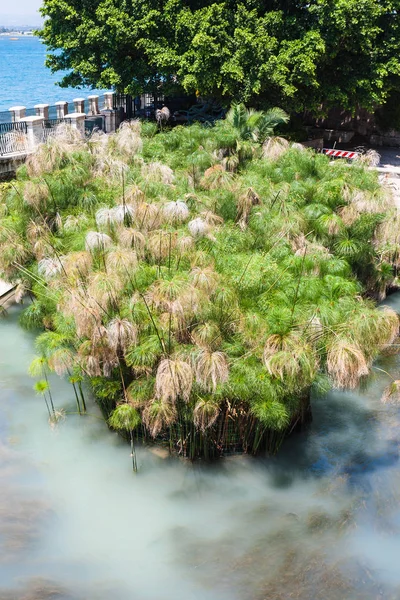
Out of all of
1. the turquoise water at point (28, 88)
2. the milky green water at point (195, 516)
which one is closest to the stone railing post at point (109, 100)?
the milky green water at point (195, 516)

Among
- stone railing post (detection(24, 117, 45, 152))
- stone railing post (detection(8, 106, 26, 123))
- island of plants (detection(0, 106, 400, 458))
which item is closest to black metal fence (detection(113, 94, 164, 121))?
stone railing post (detection(8, 106, 26, 123))

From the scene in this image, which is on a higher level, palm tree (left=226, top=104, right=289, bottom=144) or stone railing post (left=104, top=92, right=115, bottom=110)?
palm tree (left=226, top=104, right=289, bottom=144)

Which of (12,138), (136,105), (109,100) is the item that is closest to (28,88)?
(136,105)

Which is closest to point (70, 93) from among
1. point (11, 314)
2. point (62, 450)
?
point (11, 314)

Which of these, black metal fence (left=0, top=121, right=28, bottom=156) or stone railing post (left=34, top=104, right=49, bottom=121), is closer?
black metal fence (left=0, top=121, right=28, bottom=156)

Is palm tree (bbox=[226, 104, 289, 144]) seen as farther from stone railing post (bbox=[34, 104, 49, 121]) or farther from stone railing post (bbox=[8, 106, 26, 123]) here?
stone railing post (bbox=[34, 104, 49, 121])

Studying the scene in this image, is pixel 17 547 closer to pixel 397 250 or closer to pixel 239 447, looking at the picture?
pixel 239 447

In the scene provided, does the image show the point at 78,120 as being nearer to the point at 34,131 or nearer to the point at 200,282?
the point at 34,131

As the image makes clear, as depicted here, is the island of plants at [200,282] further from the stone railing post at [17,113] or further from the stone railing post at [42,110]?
the stone railing post at [42,110]
